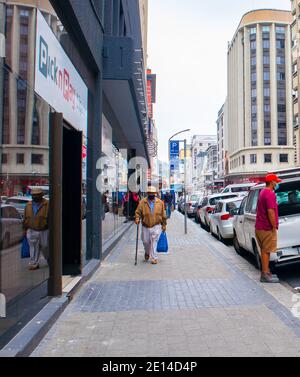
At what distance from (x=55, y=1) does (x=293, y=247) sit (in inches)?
223

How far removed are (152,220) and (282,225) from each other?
3.06 meters

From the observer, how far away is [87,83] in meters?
8.94

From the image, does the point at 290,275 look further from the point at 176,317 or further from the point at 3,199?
the point at 3,199

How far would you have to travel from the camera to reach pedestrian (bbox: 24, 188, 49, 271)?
5221 mm

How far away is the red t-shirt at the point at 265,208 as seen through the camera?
24.7ft

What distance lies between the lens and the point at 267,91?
89.1 m

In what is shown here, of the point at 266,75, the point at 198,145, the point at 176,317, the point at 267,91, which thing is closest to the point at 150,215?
the point at 176,317

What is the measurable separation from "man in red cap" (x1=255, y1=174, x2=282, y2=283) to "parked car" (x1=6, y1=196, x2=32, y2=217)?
4.22 m

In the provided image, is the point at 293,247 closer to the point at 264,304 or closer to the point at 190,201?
the point at 264,304

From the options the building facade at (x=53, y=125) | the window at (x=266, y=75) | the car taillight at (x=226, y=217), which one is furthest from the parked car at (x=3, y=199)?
the window at (x=266, y=75)

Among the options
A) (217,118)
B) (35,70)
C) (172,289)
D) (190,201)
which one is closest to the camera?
(35,70)

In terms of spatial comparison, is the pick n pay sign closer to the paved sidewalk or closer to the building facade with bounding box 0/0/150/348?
the building facade with bounding box 0/0/150/348

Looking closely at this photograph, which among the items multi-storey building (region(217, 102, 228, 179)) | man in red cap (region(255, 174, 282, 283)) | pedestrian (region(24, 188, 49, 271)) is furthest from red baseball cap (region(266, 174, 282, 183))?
multi-storey building (region(217, 102, 228, 179))
